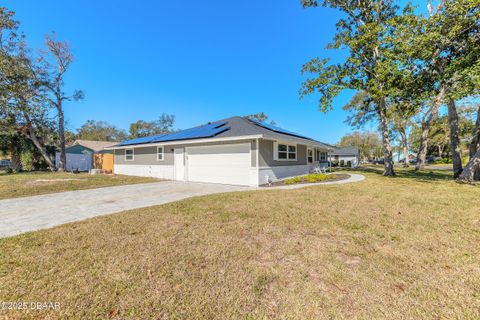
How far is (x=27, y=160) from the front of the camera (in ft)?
66.8

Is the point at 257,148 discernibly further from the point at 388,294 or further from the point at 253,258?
the point at 388,294

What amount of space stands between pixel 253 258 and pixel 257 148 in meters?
7.38

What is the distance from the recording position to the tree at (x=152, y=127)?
142 ft

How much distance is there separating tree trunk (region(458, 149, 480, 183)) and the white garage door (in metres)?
11.1

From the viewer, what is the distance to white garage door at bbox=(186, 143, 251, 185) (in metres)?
10.5

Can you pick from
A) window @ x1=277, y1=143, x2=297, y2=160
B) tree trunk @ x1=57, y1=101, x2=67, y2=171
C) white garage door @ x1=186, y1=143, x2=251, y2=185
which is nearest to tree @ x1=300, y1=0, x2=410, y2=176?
window @ x1=277, y1=143, x2=297, y2=160

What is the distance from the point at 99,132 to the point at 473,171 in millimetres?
64563

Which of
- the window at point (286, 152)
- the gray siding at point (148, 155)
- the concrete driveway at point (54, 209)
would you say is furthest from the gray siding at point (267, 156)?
the concrete driveway at point (54, 209)

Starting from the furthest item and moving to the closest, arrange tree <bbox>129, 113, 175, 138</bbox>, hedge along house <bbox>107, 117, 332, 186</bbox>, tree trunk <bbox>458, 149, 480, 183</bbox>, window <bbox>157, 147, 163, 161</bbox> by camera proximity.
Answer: tree <bbox>129, 113, 175, 138</bbox> < window <bbox>157, 147, 163, 161</bbox> < hedge along house <bbox>107, 117, 332, 186</bbox> < tree trunk <bbox>458, 149, 480, 183</bbox>

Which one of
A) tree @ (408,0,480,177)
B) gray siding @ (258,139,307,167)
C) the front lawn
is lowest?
the front lawn

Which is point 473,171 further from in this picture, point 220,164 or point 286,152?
point 220,164

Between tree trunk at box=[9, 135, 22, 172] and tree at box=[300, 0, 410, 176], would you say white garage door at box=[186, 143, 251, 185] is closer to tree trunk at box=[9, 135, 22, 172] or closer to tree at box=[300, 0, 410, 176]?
tree at box=[300, 0, 410, 176]

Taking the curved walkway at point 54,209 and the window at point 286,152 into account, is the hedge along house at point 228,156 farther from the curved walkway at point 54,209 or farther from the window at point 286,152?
the curved walkway at point 54,209

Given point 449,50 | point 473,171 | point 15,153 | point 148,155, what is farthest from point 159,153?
point 473,171
